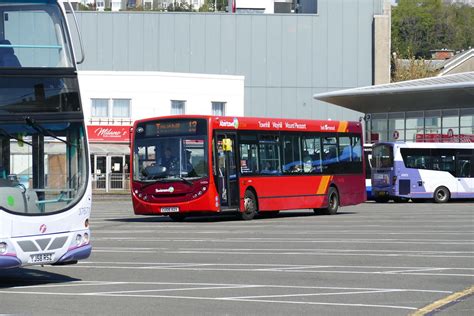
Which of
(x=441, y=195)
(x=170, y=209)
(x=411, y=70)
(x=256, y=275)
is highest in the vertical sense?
(x=411, y=70)

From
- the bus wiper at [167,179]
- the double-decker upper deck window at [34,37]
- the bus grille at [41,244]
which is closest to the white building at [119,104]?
the bus wiper at [167,179]

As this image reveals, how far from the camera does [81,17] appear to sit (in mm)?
73938

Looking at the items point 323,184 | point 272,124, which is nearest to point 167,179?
point 272,124

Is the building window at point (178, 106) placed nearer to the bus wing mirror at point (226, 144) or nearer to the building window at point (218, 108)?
the building window at point (218, 108)

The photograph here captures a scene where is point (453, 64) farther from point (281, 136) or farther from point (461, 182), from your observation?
point (281, 136)

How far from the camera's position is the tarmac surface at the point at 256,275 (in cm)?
1169

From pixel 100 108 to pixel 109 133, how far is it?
1743 millimetres

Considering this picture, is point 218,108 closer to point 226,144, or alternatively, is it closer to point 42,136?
point 226,144

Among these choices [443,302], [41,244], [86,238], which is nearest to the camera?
[443,302]

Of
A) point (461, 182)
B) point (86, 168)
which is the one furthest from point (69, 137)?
point (461, 182)

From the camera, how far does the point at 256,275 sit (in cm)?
1476

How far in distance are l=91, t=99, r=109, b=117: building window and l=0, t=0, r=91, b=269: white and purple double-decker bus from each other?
164 ft

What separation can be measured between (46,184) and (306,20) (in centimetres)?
6317

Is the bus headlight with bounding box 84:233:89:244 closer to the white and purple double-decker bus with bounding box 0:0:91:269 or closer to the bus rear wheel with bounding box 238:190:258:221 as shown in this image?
A: the white and purple double-decker bus with bounding box 0:0:91:269
